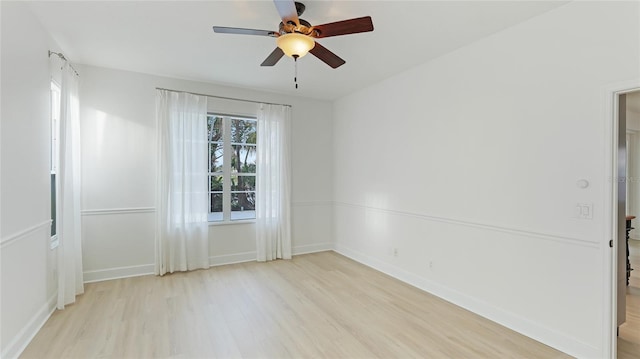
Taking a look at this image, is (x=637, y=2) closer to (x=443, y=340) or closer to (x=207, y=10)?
(x=443, y=340)

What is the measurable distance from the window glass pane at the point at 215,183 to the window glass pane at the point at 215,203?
8 centimetres

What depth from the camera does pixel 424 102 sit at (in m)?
3.83

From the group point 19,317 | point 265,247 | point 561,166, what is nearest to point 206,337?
point 19,317

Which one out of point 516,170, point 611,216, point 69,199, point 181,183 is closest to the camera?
point 611,216

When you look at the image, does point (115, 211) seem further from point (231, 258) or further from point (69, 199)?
point (231, 258)

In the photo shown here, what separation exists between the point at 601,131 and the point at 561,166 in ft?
1.20

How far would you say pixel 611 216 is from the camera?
2275 millimetres

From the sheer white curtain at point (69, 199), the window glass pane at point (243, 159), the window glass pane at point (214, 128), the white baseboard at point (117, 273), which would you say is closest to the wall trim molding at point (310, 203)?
the window glass pane at point (243, 159)

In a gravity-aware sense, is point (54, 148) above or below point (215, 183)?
above

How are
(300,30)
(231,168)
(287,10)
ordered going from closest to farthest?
(287,10)
(300,30)
(231,168)

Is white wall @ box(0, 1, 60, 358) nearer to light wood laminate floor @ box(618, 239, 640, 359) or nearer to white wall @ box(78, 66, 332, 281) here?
white wall @ box(78, 66, 332, 281)

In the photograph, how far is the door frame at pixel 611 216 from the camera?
7.44ft

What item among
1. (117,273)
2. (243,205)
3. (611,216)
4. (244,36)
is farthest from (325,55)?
(117,273)

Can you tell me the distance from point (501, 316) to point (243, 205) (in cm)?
388
